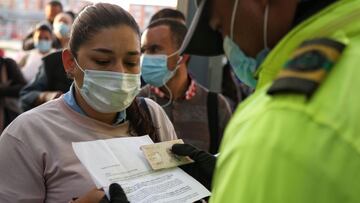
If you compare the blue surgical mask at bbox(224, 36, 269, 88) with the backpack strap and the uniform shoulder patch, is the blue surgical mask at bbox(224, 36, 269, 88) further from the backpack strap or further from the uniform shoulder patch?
the backpack strap

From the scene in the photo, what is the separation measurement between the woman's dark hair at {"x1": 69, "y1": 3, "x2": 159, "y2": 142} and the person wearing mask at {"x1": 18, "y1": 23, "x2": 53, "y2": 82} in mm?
2914

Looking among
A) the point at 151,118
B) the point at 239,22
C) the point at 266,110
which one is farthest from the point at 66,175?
the point at 266,110

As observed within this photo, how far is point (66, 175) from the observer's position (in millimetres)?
1709

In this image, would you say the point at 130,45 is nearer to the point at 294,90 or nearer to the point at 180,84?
the point at 180,84

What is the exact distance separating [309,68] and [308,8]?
0.63 feet

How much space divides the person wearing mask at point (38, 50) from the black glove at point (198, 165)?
11.1 feet

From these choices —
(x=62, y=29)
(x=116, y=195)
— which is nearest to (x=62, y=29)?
(x=62, y=29)

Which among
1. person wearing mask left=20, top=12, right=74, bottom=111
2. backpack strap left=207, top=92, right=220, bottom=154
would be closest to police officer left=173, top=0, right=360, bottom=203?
backpack strap left=207, top=92, right=220, bottom=154

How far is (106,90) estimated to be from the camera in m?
1.99

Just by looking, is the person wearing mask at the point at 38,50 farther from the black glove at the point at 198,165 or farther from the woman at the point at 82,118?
the black glove at the point at 198,165

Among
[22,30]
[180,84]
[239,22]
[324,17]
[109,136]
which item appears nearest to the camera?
[324,17]

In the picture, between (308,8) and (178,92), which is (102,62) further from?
(308,8)

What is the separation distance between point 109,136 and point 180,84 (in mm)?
1005

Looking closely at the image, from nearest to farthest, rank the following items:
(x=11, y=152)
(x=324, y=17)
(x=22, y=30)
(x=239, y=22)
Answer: (x=324, y=17), (x=239, y=22), (x=11, y=152), (x=22, y=30)
